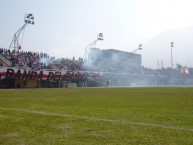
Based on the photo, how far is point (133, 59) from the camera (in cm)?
11375

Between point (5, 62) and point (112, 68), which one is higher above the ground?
point (112, 68)

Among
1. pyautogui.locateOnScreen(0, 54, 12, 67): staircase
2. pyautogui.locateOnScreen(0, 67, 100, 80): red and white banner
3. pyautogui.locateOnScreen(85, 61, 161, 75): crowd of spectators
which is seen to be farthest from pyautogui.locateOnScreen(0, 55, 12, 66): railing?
pyautogui.locateOnScreen(85, 61, 161, 75): crowd of spectators

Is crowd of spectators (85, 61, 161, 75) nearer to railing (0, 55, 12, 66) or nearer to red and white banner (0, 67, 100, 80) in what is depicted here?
red and white banner (0, 67, 100, 80)

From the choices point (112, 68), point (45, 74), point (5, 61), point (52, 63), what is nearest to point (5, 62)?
point (5, 61)

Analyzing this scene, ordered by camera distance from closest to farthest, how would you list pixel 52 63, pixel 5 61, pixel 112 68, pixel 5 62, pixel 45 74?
1. pixel 5 62
2. pixel 5 61
3. pixel 45 74
4. pixel 52 63
5. pixel 112 68

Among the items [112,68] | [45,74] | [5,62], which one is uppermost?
[112,68]

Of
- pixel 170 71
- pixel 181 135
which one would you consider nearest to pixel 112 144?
pixel 181 135

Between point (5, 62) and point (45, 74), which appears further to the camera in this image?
point (45, 74)

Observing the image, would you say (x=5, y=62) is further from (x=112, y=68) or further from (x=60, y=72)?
(x=112, y=68)

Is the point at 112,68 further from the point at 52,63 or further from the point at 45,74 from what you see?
the point at 45,74

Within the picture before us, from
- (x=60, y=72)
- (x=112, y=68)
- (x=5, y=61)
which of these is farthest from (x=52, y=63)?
(x=112, y=68)

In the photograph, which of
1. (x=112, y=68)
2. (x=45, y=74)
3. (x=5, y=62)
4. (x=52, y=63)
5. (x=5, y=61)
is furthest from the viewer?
(x=112, y=68)

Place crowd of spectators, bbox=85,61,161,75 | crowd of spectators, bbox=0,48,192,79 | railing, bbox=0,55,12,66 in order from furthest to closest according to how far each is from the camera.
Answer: crowd of spectators, bbox=85,61,161,75
crowd of spectators, bbox=0,48,192,79
railing, bbox=0,55,12,66

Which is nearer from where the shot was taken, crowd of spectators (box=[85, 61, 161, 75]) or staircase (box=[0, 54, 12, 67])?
staircase (box=[0, 54, 12, 67])
